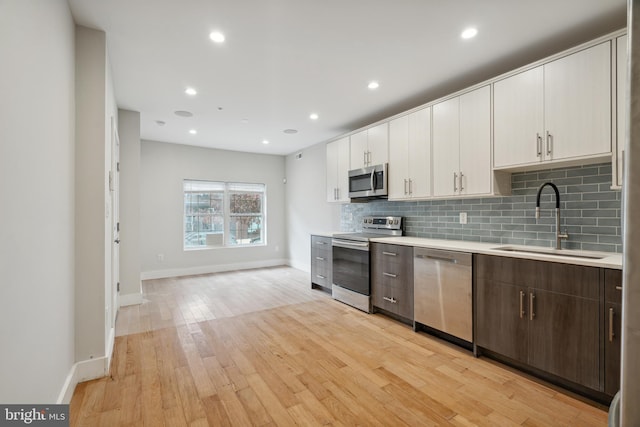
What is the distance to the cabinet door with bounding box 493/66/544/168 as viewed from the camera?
2.43 metres

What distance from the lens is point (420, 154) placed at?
3408mm

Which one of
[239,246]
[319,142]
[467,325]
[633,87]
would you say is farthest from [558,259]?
[239,246]

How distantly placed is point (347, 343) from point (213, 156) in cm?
471

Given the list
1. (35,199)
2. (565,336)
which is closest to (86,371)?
(35,199)

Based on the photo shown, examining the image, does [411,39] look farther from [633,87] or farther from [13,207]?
[13,207]

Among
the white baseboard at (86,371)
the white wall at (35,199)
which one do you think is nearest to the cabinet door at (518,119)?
the white wall at (35,199)

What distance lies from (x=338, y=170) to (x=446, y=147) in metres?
1.84

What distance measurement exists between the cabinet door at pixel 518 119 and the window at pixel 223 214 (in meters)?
4.99

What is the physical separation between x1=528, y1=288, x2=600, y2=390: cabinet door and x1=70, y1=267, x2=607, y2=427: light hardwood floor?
0.58 feet

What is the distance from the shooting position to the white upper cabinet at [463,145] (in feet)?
9.16

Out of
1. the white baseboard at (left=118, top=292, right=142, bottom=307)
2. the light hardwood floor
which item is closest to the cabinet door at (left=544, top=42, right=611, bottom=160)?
the light hardwood floor

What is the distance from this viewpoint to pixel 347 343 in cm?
284

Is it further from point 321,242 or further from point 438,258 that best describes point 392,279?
point 321,242

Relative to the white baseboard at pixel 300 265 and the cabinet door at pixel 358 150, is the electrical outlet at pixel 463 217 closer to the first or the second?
the cabinet door at pixel 358 150
